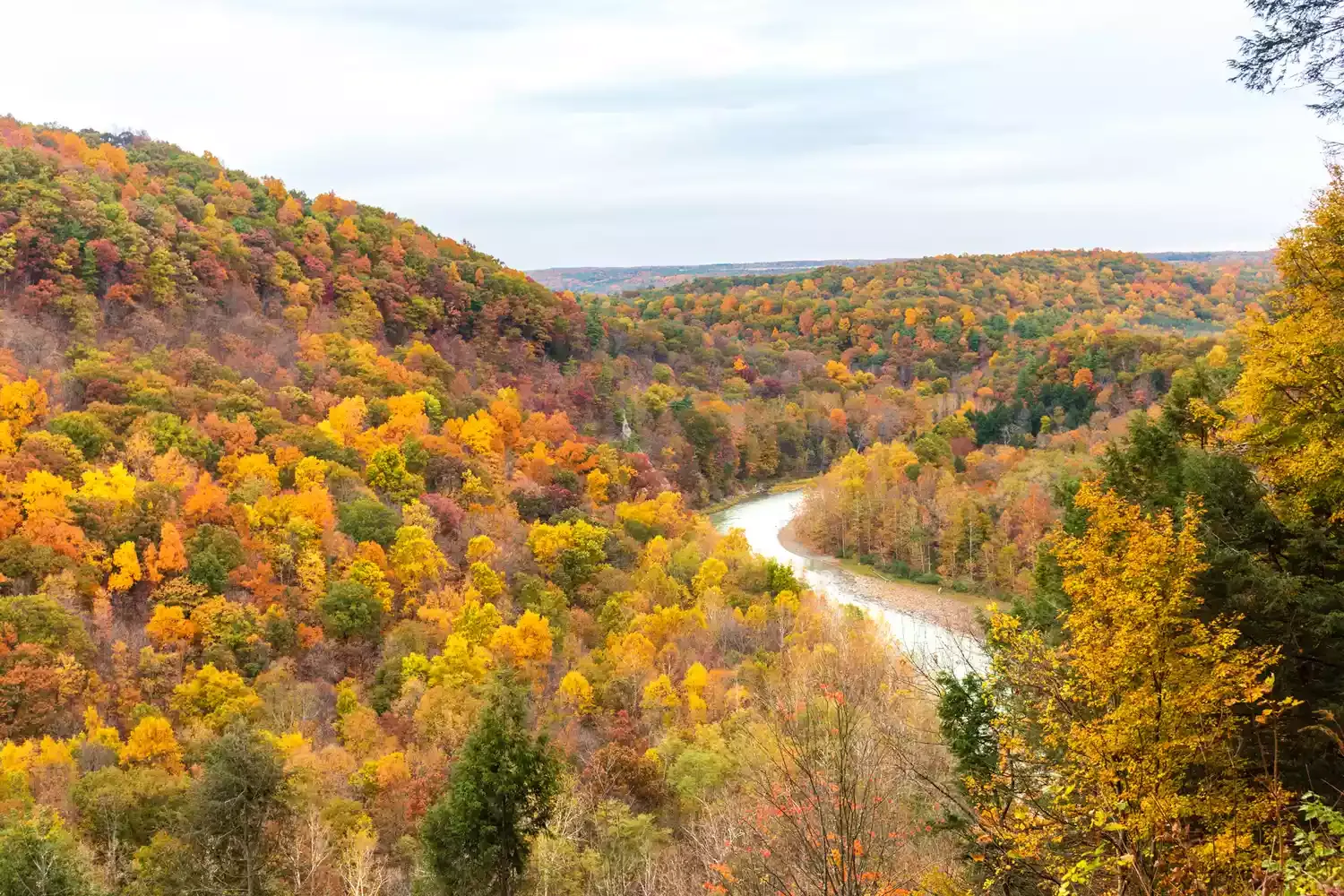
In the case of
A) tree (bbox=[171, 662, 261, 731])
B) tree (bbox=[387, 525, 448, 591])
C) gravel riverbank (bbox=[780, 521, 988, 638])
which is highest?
tree (bbox=[387, 525, 448, 591])

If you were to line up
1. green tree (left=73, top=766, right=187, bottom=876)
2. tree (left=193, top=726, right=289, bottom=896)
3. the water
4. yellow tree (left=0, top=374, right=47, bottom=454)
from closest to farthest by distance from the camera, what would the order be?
tree (left=193, top=726, right=289, bottom=896), green tree (left=73, top=766, right=187, bottom=876), yellow tree (left=0, top=374, right=47, bottom=454), the water

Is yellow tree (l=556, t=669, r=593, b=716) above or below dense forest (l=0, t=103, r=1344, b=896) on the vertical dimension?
below

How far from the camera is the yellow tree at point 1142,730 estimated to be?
687 cm

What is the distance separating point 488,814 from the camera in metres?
13.8

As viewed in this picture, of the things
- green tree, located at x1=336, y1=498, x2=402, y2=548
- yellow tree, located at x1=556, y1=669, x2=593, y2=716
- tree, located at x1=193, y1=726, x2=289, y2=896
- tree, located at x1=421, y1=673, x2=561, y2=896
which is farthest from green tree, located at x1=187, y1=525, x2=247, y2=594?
tree, located at x1=421, y1=673, x2=561, y2=896

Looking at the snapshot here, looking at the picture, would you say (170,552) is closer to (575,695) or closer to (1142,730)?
(575,695)

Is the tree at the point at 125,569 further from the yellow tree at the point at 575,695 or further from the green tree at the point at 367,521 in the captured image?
the yellow tree at the point at 575,695

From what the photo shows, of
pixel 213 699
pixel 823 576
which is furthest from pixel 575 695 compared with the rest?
pixel 823 576

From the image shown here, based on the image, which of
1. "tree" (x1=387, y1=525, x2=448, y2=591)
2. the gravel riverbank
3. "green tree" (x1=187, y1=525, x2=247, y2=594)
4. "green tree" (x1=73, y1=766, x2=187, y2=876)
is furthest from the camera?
the gravel riverbank

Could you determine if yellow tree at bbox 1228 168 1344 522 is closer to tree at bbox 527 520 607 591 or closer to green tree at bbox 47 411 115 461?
tree at bbox 527 520 607 591

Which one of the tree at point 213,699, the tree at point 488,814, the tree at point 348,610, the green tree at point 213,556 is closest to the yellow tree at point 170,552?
the green tree at point 213,556

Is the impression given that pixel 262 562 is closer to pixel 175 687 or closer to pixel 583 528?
pixel 175 687

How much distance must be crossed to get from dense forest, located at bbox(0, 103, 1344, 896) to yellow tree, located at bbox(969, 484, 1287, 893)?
0.20ft

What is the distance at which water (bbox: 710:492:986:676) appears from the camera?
92.3 feet
